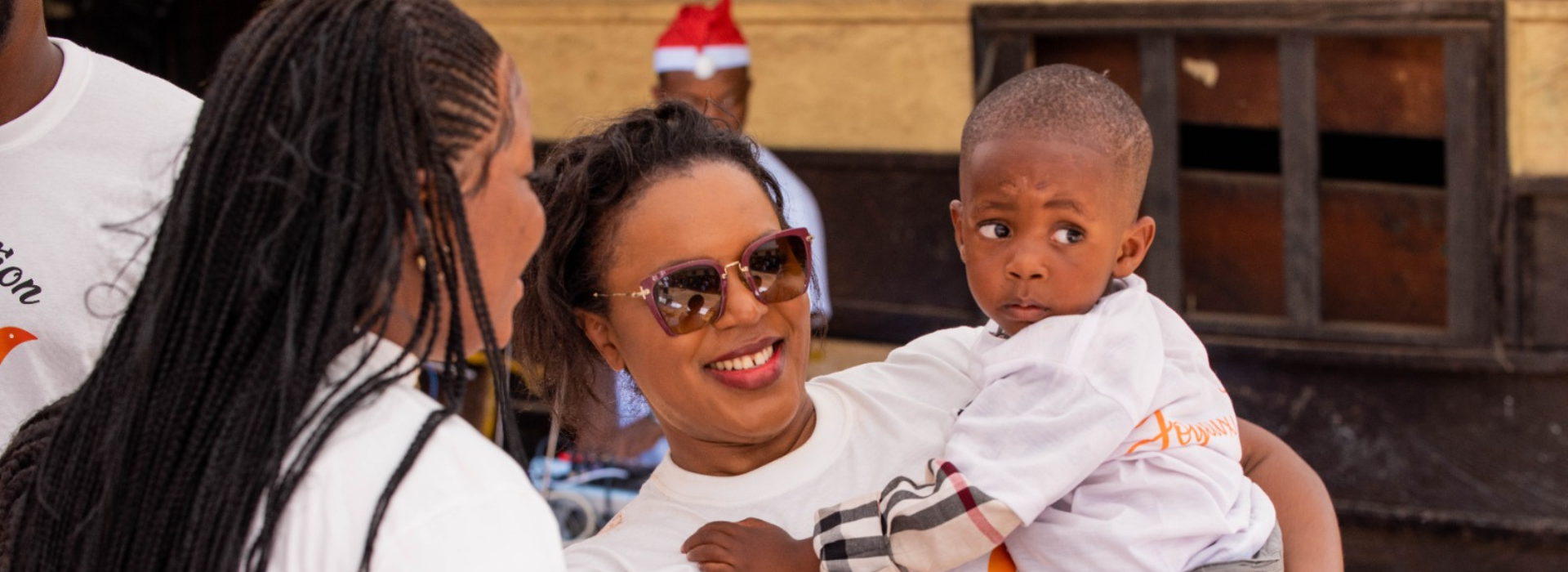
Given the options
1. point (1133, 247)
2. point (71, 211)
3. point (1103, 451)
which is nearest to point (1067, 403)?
point (1103, 451)

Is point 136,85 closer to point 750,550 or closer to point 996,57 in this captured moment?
point 750,550

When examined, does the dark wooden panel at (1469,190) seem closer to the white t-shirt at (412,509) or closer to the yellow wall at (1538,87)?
the yellow wall at (1538,87)

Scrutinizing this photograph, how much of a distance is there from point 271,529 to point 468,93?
1.51ft

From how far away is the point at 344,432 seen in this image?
141 centimetres

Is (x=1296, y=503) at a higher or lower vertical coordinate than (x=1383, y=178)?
higher

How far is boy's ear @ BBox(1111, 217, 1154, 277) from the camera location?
7.75 ft

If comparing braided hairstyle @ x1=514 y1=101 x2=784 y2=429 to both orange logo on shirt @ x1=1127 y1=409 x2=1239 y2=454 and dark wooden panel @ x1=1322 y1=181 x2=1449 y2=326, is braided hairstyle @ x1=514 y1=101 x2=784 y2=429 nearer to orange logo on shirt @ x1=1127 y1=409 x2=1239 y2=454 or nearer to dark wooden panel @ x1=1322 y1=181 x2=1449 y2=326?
orange logo on shirt @ x1=1127 y1=409 x2=1239 y2=454

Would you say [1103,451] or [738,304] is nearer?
[1103,451]

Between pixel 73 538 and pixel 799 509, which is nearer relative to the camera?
pixel 73 538

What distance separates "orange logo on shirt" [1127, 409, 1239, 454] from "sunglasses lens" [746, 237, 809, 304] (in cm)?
58

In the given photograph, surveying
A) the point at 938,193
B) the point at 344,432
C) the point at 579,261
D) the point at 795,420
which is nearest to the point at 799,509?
the point at 795,420

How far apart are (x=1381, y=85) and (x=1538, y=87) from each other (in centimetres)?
47

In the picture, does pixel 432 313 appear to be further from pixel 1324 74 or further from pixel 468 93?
pixel 1324 74

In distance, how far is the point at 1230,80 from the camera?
5188mm
